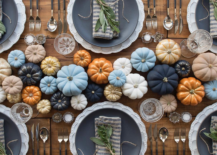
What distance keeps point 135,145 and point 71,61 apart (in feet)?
3.15

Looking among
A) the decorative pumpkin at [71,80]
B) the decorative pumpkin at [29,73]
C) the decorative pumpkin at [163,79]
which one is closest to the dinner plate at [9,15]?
the decorative pumpkin at [29,73]

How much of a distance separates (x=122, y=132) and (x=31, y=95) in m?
Answer: 0.87

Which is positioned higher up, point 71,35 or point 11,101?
point 71,35

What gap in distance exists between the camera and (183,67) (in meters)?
1.52

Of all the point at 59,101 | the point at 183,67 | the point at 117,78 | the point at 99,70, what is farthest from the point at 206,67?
the point at 59,101

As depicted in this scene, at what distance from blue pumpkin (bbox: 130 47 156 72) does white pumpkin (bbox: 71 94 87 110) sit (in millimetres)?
537

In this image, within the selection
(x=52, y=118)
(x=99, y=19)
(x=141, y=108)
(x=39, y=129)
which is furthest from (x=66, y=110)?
(x=99, y=19)

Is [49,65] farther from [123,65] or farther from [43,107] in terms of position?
[123,65]

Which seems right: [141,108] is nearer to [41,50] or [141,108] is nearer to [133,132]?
[133,132]

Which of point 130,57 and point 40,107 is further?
point 130,57

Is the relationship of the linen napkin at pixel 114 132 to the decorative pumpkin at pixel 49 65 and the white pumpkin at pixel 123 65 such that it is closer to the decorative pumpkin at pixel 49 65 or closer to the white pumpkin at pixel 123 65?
the white pumpkin at pixel 123 65

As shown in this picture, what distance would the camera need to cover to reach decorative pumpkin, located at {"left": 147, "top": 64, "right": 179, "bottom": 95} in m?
1.47

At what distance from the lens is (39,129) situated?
1.61 metres

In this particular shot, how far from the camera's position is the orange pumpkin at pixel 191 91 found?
4.92 feet
